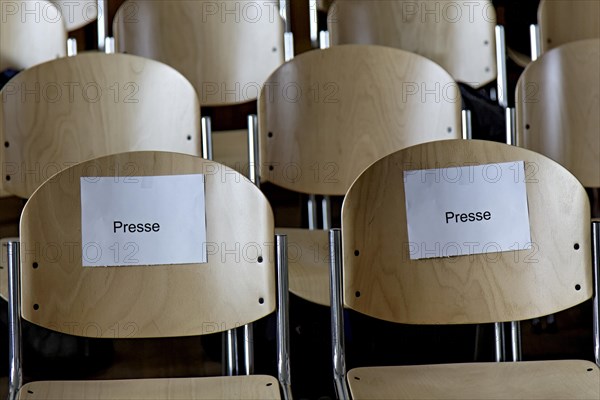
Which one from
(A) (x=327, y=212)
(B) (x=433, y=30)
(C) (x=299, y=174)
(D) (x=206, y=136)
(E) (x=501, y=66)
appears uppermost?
(B) (x=433, y=30)

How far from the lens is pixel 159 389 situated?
1563 mm

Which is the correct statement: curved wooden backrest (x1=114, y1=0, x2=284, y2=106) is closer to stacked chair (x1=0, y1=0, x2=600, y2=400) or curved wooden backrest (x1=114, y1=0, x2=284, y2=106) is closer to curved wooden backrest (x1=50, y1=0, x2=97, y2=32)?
stacked chair (x1=0, y1=0, x2=600, y2=400)

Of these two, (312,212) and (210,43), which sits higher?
(210,43)

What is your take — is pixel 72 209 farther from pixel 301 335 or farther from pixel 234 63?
pixel 234 63

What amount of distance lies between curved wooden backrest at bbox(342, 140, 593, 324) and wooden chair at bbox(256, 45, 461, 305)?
492mm

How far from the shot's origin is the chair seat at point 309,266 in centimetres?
186

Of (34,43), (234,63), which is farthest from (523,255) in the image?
(34,43)

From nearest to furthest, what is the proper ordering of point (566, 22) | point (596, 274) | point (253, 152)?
point (596, 274) < point (253, 152) < point (566, 22)

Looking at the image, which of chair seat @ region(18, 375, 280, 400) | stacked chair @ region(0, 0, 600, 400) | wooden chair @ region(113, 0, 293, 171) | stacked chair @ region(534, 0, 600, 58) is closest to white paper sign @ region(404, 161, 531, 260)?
stacked chair @ region(0, 0, 600, 400)

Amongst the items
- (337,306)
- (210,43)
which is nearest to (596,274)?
(337,306)

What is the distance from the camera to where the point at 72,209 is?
1.58m

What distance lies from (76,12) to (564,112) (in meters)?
1.67

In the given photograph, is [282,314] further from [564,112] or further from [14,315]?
[564,112]

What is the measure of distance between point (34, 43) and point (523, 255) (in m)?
1.69
